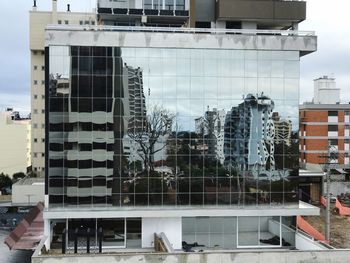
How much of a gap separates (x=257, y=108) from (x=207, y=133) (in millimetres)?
3159

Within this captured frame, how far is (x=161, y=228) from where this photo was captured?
27.8 m

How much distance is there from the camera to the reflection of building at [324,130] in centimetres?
6775

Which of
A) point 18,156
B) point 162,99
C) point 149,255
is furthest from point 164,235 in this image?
point 18,156

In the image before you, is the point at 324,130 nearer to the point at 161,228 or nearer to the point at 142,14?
the point at 142,14

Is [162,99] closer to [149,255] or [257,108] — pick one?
[257,108]

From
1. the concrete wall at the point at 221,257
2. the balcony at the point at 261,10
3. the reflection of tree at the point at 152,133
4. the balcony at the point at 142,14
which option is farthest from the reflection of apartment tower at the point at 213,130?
the balcony at the point at 142,14

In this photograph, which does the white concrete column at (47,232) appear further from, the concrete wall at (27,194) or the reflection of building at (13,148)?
the reflection of building at (13,148)

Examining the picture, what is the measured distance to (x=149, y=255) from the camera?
2217 cm

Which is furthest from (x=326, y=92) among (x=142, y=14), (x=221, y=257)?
(x=221, y=257)

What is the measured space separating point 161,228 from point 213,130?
6.05m

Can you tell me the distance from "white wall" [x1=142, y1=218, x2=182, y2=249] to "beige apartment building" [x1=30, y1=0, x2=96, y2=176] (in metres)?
64.3

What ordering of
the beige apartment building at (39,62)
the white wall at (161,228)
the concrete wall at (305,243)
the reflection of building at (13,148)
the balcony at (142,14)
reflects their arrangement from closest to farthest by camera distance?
the concrete wall at (305,243) → the white wall at (161,228) → the balcony at (142,14) → the beige apartment building at (39,62) → the reflection of building at (13,148)

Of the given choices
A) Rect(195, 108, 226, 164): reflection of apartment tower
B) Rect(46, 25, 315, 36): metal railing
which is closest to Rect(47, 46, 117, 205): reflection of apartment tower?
Rect(46, 25, 315, 36): metal railing

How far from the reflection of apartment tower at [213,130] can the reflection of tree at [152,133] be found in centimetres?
173
